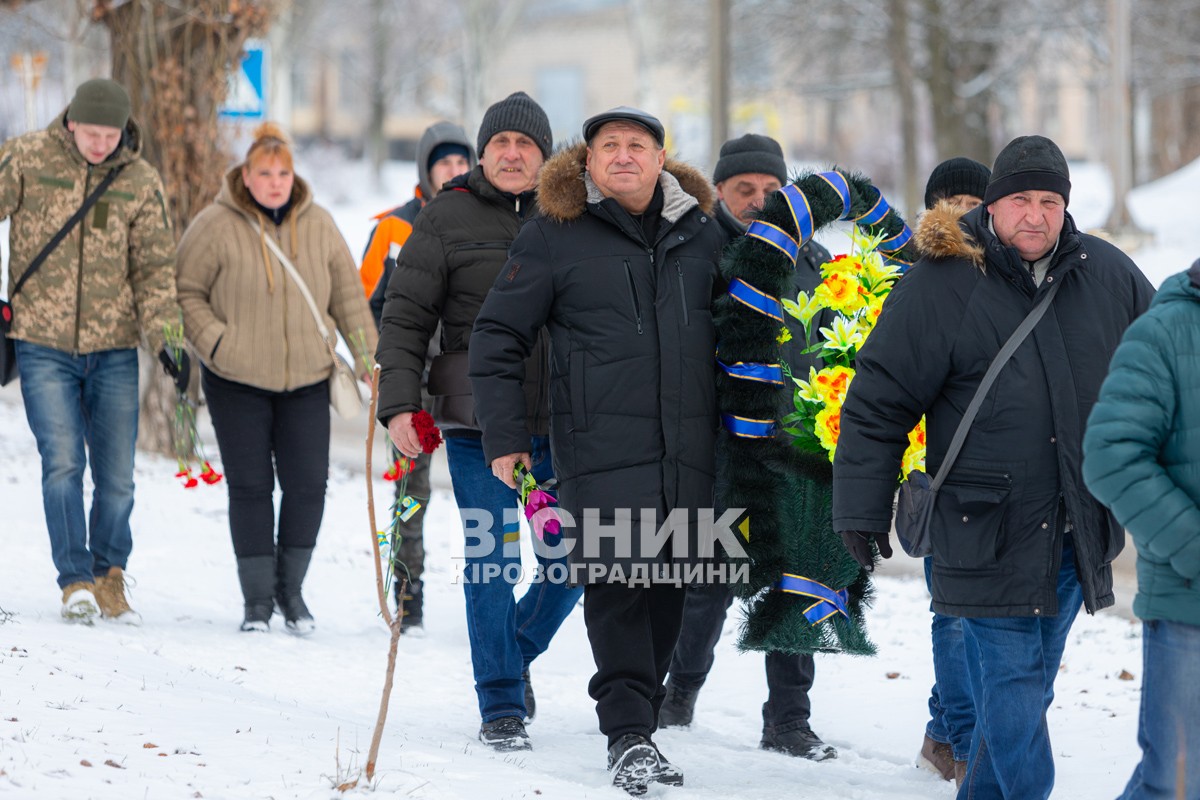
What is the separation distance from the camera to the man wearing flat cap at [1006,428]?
4074 mm

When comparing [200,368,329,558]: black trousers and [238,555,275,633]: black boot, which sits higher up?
[200,368,329,558]: black trousers

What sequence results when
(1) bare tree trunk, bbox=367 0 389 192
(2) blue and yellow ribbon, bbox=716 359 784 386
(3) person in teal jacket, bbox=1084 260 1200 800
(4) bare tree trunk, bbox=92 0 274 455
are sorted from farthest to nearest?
(1) bare tree trunk, bbox=367 0 389 192 → (4) bare tree trunk, bbox=92 0 274 455 → (2) blue and yellow ribbon, bbox=716 359 784 386 → (3) person in teal jacket, bbox=1084 260 1200 800

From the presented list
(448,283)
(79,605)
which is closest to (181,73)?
(79,605)

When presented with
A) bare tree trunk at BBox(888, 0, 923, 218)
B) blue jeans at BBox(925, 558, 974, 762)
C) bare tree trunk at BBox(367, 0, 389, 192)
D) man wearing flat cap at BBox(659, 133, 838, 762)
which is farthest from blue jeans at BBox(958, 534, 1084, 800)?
bare tree trunk at BBox(367, 0, 389, 192)

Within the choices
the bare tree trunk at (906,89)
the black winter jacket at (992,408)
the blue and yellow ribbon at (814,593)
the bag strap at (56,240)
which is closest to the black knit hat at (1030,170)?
the black winter jacket at (992,408)

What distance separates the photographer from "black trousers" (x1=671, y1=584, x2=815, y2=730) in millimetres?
5547

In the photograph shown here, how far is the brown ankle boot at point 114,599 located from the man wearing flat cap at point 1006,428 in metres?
3.67

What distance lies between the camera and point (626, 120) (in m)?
5.03

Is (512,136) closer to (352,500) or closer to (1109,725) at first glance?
(1109,725)

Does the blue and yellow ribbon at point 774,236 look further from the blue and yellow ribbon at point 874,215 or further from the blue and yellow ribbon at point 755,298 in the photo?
the blue and yellow ribbon at point 874,215

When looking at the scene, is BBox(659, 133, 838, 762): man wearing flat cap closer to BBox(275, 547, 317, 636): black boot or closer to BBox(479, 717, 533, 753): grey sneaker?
BBox(479, 717, 533, 753): grey sneaker

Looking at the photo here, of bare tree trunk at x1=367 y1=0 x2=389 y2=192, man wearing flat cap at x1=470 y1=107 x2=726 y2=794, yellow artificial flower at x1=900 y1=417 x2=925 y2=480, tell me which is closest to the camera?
yellow artificial flower at x1=900 y1=417 x2=925 y2=480

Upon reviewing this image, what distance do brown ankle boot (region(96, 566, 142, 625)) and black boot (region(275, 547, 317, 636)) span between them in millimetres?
626

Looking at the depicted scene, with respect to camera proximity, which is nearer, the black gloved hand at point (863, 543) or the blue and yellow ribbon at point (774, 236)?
the black gloved hand at point (863, 543)
